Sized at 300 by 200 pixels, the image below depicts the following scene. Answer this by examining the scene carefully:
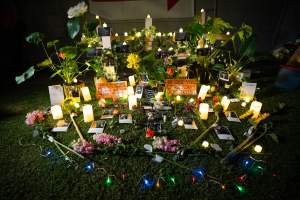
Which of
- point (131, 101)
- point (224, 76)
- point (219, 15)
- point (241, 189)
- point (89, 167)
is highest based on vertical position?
point (219, 15)

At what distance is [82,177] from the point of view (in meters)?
2.27

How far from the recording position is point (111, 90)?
3.71 meters

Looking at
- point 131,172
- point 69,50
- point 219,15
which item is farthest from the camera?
point 219,15

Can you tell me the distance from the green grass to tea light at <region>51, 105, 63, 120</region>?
1.16 ft

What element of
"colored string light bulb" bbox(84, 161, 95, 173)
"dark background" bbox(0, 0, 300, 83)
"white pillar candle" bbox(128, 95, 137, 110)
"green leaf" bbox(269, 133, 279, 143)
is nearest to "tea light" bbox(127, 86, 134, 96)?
"white pillar candle" bbox(128, 95, 137, 110)

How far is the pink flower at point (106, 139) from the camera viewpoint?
8.80 feet

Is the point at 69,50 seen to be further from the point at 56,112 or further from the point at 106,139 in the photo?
the point at 106,139

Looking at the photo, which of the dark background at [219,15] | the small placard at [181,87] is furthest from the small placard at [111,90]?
the dark background at [219,15]

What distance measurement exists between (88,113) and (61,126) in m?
0.37

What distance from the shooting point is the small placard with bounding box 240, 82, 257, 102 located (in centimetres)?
357

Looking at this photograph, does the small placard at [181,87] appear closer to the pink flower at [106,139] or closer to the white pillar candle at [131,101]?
the white pillar candle at [131,101]

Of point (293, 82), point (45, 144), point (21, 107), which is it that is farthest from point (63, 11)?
point (293, 82)

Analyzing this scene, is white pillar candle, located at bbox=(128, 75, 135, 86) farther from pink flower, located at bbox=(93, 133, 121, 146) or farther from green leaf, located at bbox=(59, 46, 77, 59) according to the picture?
pink flower, located at bbox=(93, 133, 121, 146)

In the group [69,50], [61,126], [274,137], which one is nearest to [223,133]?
[274,137]
